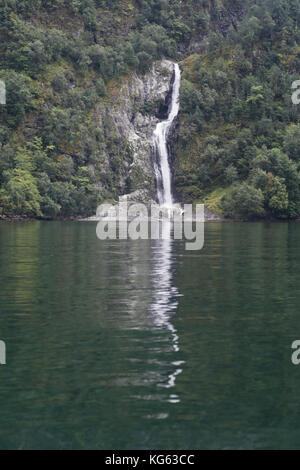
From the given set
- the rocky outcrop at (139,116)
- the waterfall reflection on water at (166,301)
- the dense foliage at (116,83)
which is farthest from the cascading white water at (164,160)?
the waterfall reflection on water at (166,301)

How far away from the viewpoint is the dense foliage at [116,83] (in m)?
121

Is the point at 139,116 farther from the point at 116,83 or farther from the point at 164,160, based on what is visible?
the point at 164,160

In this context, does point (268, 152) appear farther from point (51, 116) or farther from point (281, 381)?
point (281, 381)

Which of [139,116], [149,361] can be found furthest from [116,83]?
[149,361]

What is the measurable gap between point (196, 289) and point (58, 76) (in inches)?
4748

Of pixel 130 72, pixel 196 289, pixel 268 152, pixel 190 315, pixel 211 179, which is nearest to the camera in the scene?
pixel 190 315

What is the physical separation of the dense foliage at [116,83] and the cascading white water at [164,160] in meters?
3.03

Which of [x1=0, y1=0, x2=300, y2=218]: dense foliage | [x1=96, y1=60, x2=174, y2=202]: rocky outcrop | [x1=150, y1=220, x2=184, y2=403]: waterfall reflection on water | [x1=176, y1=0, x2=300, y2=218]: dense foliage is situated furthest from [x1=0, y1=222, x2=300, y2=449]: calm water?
[x1=96, y1=60, x2=174, y2=202]: rocky outcrop

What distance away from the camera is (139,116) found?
15250cm

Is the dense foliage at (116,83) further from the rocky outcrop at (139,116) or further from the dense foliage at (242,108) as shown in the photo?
the rocky outcrop at (139,116)

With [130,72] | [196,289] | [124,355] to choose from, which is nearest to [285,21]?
[130,72]

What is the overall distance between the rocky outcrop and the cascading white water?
1.58 metres

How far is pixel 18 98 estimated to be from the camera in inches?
5177

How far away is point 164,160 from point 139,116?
53.6ft
